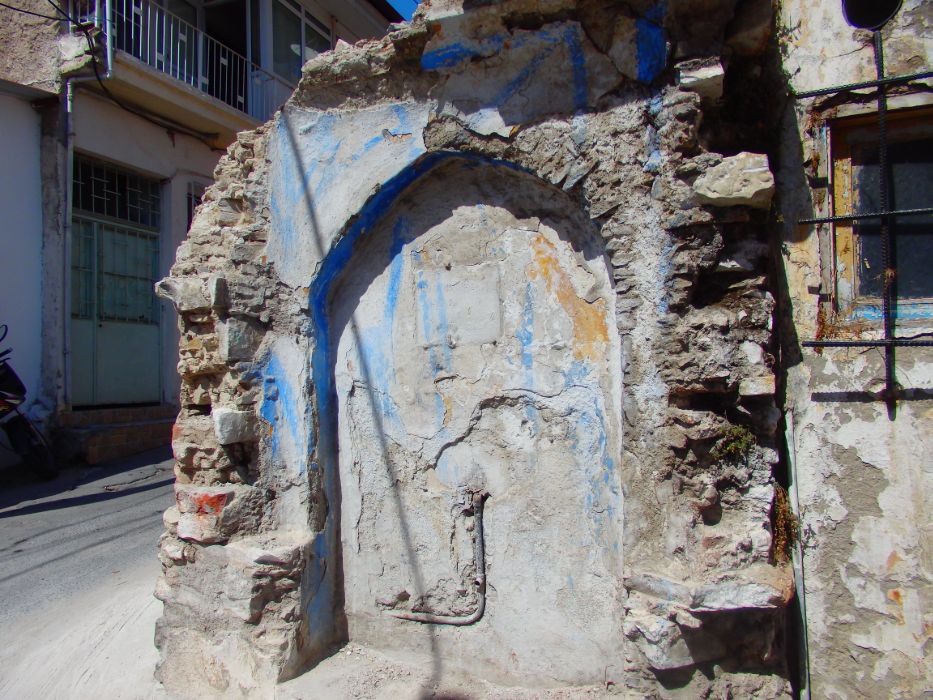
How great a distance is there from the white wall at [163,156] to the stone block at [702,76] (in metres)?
7.39

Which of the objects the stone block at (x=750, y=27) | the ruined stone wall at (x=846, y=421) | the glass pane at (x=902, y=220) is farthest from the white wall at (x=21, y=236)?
the glass pane at (x=902, y=220)

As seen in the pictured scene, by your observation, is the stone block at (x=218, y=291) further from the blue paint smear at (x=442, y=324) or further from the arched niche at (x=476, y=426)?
the blue paint smear at (x=442, y=324)

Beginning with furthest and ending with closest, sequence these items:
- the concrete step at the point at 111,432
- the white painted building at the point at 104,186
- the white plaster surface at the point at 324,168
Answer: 1. the white painted building at the point at 104,186
2. the concrete step at the point at 111,432
3. the white plaster surface at the point at 324,168

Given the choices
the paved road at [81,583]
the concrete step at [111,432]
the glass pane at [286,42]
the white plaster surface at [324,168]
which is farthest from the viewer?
the glass pane at [286,42]

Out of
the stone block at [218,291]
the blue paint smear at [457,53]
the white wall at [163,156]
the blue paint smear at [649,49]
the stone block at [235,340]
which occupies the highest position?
the white wall at [163,156]

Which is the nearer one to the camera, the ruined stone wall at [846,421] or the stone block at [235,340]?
the ruined stone wall at [846,421]

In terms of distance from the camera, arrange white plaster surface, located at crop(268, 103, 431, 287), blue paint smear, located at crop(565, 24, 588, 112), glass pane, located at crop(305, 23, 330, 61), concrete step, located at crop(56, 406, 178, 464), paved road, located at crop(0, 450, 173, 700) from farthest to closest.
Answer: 1. glass pane, located at crop(305, 23, 330, 61)
2. concrete step, located at crop(56, 406, 178, 464)
3. paved road, located at crop(0, 450, 173, 700)
4. white plaster surface, located at crop(268, 103, 431, 287)
5. blue paint smear, located at crop(565, 24, 588, 112)

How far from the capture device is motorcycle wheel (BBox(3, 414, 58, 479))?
6.81 meters

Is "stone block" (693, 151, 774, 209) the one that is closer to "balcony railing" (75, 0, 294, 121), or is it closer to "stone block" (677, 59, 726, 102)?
"stone block" (677, 59, 726, 102)

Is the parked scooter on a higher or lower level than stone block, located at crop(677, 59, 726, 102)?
lower

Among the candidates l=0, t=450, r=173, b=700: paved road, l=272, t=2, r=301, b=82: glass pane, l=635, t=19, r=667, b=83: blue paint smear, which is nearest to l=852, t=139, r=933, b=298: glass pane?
l=635, t=19, r=667, b=83: blue paint smear

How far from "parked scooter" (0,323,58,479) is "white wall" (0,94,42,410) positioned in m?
0.59

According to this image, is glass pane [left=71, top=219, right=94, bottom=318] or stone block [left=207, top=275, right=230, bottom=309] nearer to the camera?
stone block [left=207, top=275, right=230, bottom=309]

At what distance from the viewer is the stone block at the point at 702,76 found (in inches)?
99.8
